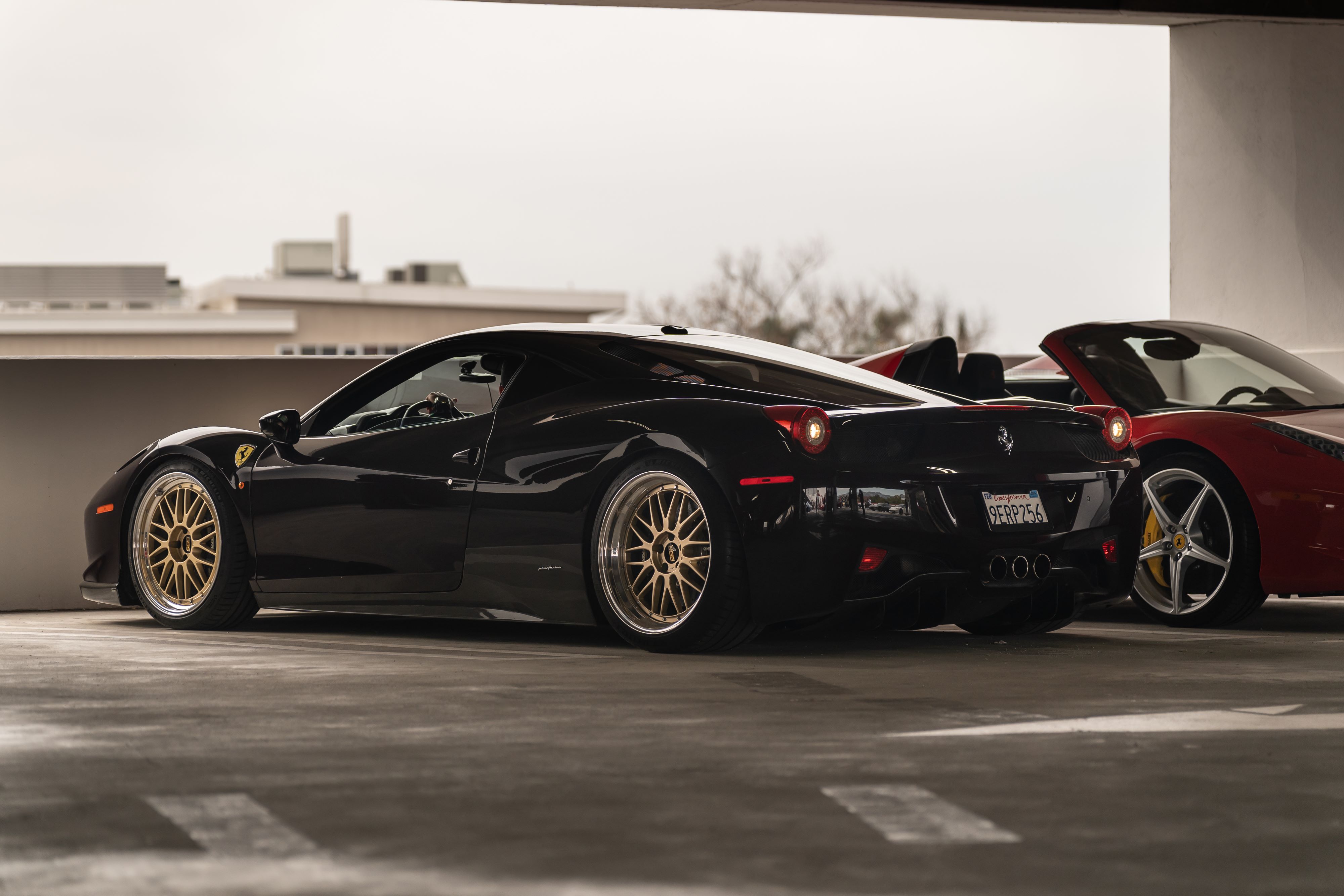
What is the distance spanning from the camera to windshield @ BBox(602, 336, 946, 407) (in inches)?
257

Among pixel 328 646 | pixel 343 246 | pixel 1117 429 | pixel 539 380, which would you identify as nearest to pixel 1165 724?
pixel 1117 429

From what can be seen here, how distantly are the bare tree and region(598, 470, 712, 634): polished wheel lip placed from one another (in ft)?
218

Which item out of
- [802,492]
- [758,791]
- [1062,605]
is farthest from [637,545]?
[758,791]

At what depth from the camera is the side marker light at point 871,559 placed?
599cm

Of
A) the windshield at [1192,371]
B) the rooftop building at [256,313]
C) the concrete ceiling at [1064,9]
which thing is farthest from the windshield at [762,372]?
the rooftop building at [256,313]

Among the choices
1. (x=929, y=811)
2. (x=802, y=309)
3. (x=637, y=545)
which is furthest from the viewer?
(x=802, y=309)

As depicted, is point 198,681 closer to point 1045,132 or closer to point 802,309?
point 802,309

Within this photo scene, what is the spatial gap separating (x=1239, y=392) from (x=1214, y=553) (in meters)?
1.14

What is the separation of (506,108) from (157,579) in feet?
234

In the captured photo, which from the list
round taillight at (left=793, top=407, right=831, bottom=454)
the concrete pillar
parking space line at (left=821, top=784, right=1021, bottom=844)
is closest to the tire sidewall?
round taillight at (left=793, top=407, right=831, bottom=454)

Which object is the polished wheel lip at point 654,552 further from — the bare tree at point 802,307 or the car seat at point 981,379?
the bare tree at point 802,307

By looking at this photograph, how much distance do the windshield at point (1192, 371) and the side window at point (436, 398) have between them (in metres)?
2.97

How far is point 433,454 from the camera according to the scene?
22.7 feet

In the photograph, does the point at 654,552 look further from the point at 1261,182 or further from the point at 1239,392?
the point at 1261,182
